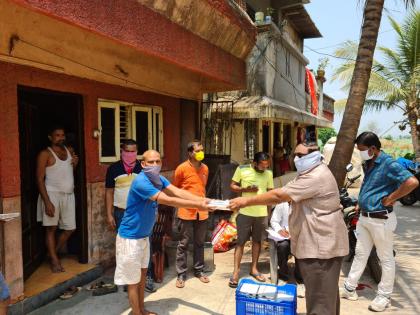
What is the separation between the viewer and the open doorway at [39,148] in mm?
5070

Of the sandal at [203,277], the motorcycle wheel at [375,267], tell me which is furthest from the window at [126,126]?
the motorcycle wheel at [375,267]

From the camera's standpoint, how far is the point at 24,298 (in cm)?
418

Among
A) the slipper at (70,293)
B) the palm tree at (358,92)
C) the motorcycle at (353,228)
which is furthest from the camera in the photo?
the palm tree at (358,92)

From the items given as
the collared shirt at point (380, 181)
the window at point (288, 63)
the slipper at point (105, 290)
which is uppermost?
the window at point (288, 63)

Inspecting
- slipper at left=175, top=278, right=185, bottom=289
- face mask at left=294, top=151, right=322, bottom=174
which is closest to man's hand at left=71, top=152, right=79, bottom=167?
slipper at left=175, top=278, right=185, bottom=289

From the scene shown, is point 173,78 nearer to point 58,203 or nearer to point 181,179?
point 181,179

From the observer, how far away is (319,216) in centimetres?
326

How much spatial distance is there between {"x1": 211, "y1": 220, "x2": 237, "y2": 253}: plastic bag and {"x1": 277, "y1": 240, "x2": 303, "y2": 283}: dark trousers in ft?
5.30

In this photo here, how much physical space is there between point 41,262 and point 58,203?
1.07 m

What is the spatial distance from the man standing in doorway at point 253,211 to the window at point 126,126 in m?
→ 2.03

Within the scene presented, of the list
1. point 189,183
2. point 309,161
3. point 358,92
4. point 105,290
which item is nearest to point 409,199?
point 358,92

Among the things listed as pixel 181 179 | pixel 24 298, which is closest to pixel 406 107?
pixel 181 179

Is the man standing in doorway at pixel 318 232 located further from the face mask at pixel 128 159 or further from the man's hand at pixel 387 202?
the face mask at pixel 128 159

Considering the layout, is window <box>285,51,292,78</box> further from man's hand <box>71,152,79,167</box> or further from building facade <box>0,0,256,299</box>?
man's hand <box>71,152,79,167</box>
